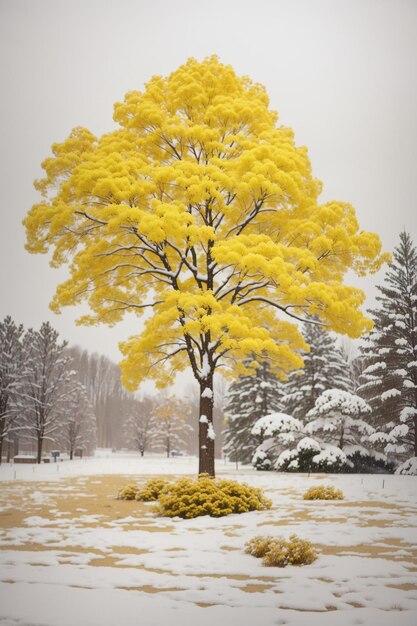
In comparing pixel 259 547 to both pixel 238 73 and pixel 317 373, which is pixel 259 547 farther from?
pixel 317 373

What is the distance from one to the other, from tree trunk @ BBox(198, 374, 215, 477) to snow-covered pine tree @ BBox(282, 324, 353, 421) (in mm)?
13872

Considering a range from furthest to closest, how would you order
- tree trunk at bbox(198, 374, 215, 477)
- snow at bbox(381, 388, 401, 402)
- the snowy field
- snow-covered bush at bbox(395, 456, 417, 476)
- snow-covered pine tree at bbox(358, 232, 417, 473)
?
snow-covered pine tree at bbox(358, 232, 417, 473)
snow at bbox(381, 388, 401, 402)
snow-covered bush at bbox(395, 456, 417, 476)
tree trunk at bbox(198, 374, 215, 477)
the snowy field

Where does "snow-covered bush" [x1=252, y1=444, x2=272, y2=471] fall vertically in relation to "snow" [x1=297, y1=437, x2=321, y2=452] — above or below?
below

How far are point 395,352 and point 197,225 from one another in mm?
12471

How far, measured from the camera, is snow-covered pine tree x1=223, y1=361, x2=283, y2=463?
2728 centimetres

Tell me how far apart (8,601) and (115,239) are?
924 centimetres

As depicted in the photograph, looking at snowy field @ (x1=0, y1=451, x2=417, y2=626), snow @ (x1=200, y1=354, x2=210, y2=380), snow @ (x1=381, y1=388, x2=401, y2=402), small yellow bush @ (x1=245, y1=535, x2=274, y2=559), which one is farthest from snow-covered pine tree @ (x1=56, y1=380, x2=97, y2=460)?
small yellow bush @ (x1=245, y1=535, x2=274, y2=559)

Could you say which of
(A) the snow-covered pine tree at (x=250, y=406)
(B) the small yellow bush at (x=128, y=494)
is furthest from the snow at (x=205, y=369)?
(A) the snow-covered pine tree at (x=250, y=406)

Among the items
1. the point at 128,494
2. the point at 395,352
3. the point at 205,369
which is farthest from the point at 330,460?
the point at 128,494

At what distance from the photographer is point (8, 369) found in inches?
1058

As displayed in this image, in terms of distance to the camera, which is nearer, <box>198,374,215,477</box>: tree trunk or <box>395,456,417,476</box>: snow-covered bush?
<box>198,374,215,477</box>: tree trunk

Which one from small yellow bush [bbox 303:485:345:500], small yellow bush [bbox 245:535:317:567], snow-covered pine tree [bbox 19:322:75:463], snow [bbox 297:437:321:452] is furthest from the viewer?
snow-covered pine tree [bbox 19:322:75:463]

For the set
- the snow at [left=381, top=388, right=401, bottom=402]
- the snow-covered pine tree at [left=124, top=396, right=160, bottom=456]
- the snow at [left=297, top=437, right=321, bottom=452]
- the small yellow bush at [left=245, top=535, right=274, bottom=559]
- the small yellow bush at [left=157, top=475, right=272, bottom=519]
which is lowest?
the snow-covered pine tree at [left=124, top=396, right=160, bottom=456]

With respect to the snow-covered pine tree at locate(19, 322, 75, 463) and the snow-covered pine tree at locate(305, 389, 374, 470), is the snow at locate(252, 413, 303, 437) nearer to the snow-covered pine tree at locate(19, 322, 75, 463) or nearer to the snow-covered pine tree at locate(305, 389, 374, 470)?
the snow-covered pine tree at locate(305, 389, 374, 470)
